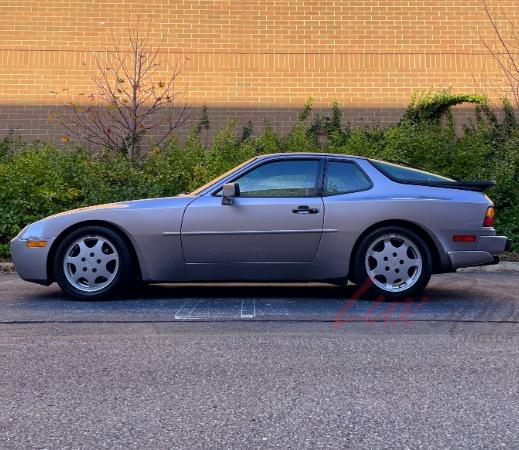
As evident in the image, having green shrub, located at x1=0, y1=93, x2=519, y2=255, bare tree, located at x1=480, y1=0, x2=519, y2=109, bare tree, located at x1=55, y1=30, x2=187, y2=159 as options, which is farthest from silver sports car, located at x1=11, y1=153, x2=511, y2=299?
bare tree, located at x1=480, y1=0, x2=519, y2=109

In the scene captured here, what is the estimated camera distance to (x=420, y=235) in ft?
23.9

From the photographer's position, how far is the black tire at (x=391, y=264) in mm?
7156

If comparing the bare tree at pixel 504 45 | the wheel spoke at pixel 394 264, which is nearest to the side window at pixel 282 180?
the wheel spoke at pixel 394 264

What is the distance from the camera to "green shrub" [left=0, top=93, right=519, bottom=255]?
11250 millimetres

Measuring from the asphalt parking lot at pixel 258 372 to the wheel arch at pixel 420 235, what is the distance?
1.24 feet

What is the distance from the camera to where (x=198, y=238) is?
7.12 m

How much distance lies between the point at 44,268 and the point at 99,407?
130 inches

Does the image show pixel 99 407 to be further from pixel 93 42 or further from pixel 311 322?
pixel 93 42

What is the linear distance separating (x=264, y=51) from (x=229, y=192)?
27.9 feet

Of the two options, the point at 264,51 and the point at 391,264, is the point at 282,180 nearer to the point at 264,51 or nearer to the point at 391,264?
the point at 391,264

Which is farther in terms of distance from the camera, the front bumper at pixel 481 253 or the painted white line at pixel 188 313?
the front bumper at pixel 481 253

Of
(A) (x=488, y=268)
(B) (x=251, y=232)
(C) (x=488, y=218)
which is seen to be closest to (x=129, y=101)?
(A) (x=488, y=268)

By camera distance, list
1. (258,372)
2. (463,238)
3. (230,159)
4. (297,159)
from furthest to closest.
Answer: (230,159) < (297,159) < (463,238) < (258,372)

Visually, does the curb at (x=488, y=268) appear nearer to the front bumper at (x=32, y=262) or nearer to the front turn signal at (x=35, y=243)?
the front bumper at (x=32, y=262)
